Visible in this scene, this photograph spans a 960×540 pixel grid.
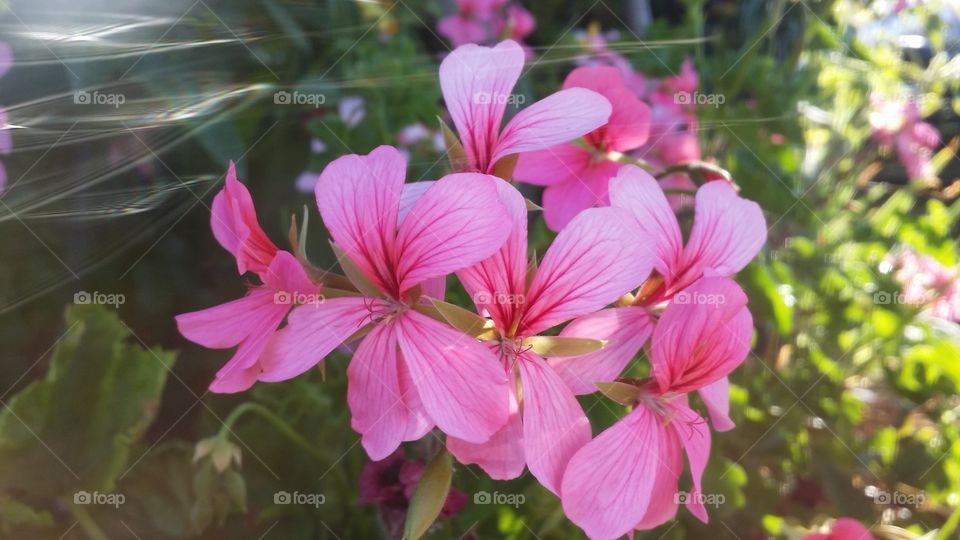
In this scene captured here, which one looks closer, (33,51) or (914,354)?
(33,51)

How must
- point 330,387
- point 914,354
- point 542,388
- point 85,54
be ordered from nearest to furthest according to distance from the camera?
point 542,388 → point 85,54 → point 330,387 → point 914,354

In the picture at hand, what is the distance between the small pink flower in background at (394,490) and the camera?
1.57 ft

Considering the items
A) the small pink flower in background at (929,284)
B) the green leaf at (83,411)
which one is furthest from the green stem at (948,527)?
the green leaf at (83,411)

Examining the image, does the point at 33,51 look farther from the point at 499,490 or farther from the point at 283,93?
the point at 499,490

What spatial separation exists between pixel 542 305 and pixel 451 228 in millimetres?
59

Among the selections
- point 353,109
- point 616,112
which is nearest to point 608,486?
point 616,112

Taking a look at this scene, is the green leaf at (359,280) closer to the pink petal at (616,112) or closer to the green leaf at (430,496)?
the green leaf at (430,496)

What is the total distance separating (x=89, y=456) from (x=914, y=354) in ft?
3.03

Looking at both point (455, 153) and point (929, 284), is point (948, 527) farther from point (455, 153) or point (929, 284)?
point (455, 153)

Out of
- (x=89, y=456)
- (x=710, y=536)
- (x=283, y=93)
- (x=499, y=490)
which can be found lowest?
(x=710, y=536)

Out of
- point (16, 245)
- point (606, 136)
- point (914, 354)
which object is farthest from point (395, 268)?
point (914, 354)

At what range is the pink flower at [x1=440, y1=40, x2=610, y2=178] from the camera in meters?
0.38

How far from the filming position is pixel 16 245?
525mm

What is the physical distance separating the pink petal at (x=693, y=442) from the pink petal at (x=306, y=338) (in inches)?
6.7
